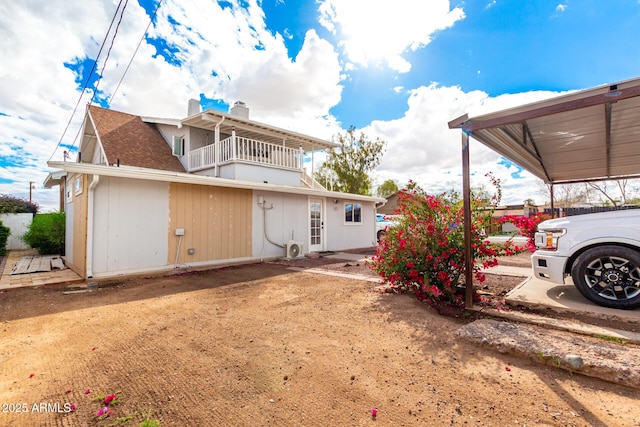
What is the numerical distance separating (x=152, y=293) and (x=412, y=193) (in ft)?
16.1

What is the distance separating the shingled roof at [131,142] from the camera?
10539mm

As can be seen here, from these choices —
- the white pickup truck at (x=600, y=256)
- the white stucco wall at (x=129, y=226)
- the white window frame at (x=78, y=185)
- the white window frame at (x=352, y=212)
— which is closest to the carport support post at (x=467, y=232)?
the white pickup truck at (x=600, y=256)

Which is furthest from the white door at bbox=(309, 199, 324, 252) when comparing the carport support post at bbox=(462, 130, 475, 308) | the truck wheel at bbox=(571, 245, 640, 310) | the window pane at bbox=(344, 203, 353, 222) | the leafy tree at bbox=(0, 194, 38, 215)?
the leafy tree at bbox=(0, 194, 38, 215)

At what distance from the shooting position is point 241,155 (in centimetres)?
1095

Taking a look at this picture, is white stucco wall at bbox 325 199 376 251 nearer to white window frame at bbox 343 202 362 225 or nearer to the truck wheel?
white window frame at bbox 343 202 362 225

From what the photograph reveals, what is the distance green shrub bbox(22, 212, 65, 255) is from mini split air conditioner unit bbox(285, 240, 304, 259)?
28.4 ft

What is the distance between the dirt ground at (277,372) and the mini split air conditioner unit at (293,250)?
509 cm

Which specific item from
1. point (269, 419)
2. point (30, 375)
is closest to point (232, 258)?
point (30, 375)

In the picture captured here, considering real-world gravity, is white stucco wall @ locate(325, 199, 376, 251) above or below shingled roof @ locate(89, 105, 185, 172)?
below

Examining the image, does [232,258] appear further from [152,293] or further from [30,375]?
[30,375]

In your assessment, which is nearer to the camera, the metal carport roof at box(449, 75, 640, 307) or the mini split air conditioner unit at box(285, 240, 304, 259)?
the metal carport roof at box(449, 75, 640, 307)

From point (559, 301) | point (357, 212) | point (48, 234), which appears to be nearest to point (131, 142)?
point (48, 234)

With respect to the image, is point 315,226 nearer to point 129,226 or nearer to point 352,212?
point 352,212

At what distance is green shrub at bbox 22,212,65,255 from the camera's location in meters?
10.4
